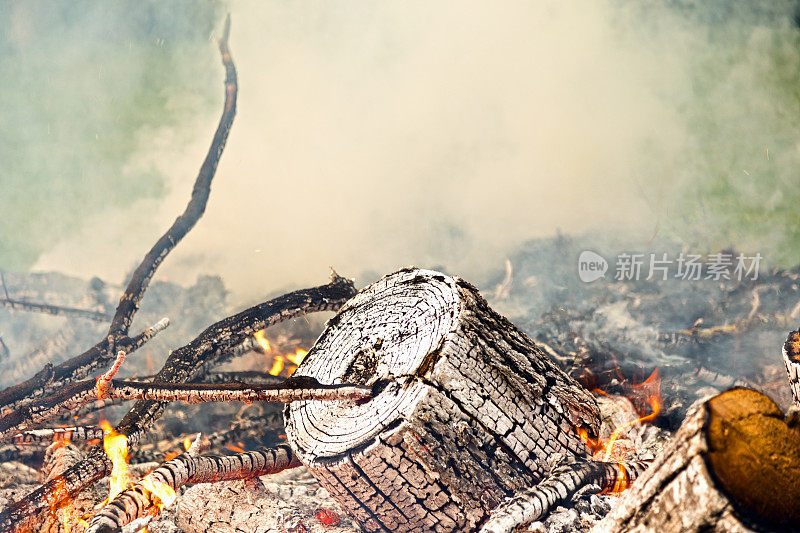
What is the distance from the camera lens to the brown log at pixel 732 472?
80cm

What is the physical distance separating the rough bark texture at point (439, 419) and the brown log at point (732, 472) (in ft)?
2.89

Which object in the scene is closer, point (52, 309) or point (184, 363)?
point (184, 363)

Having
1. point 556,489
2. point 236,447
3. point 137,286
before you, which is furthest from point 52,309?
point 556,489

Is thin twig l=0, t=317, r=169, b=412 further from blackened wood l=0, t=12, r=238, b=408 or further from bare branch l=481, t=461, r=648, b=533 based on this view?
bare branch l=481, t=461, r=648, b=533

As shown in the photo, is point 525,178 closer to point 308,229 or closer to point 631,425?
point 308,229

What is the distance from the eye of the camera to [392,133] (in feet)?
14.0

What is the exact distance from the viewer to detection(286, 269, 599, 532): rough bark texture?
1731mm

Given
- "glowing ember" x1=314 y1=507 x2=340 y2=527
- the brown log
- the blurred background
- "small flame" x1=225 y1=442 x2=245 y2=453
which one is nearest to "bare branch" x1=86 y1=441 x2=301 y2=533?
"glowing ember" x1=314 y1=507 x2=340 y2=527

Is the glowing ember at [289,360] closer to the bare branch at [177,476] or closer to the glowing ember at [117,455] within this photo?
the bare branch at [177,476]

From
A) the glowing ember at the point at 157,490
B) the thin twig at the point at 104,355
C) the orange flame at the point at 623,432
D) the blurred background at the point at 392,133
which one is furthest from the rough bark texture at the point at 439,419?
the blurred background at the point at 392,133

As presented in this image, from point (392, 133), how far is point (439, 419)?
9.85 feet

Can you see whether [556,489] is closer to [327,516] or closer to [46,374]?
[327,516]

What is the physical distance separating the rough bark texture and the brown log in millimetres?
882

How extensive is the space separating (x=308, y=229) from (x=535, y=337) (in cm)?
201
